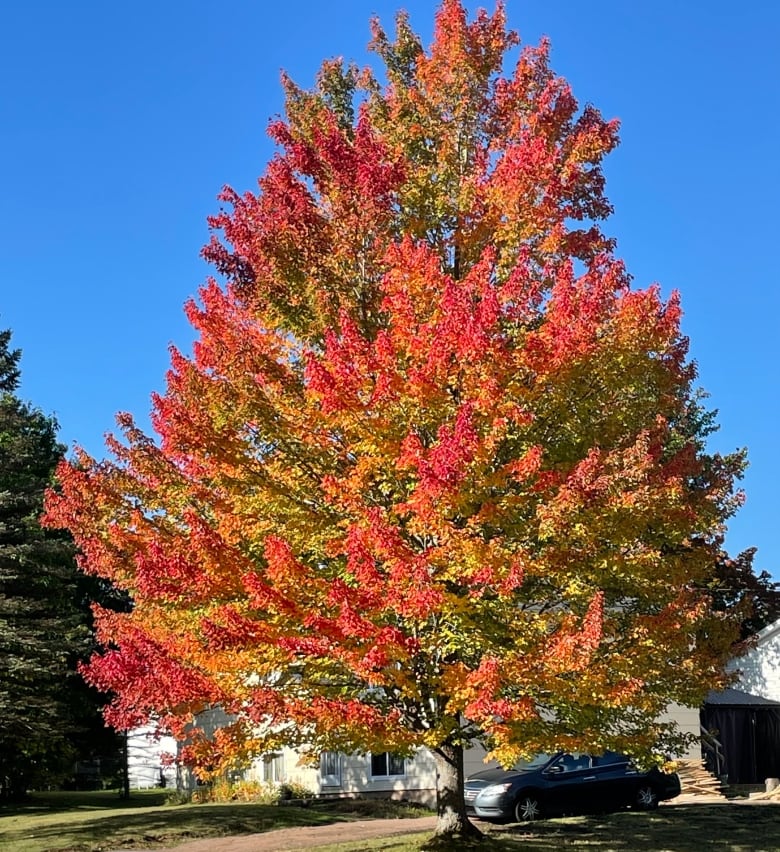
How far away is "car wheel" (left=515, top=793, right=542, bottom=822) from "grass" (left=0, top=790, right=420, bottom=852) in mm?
3616

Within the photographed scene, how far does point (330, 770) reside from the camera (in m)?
24.8

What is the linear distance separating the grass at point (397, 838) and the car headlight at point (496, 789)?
0.89 m

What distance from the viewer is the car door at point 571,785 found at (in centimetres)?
Result: 2022

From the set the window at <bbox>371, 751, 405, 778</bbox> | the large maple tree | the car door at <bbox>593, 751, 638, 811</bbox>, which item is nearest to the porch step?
A: the car door at <bbox>593, 751, 638, 811</bbox>

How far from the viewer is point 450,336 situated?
36.3ft

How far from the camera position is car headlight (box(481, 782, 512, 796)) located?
773 inches

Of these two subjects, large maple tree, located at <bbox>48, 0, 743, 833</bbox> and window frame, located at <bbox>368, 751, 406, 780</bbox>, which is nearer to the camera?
large maple tree, located at <bbox>48, 0, 743, 833</bbox>

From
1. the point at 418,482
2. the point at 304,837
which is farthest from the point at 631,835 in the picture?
Result: the point at 418,482

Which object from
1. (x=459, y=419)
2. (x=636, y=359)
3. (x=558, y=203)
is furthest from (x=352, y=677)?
(x=558, y=203)

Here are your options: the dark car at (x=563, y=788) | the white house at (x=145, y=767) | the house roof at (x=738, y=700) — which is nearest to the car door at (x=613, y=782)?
the dark car at (x=563, y=788)

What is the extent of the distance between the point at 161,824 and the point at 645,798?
10877mm

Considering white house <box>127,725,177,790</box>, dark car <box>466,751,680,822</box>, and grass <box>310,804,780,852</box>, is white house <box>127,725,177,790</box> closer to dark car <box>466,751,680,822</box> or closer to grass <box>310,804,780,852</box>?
dark car <box>466,751,680,822</box>

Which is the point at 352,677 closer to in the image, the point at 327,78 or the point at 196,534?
the point at 196,534

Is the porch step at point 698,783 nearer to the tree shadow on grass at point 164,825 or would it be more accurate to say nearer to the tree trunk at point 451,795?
the tree shadow on grass at point 164,825
